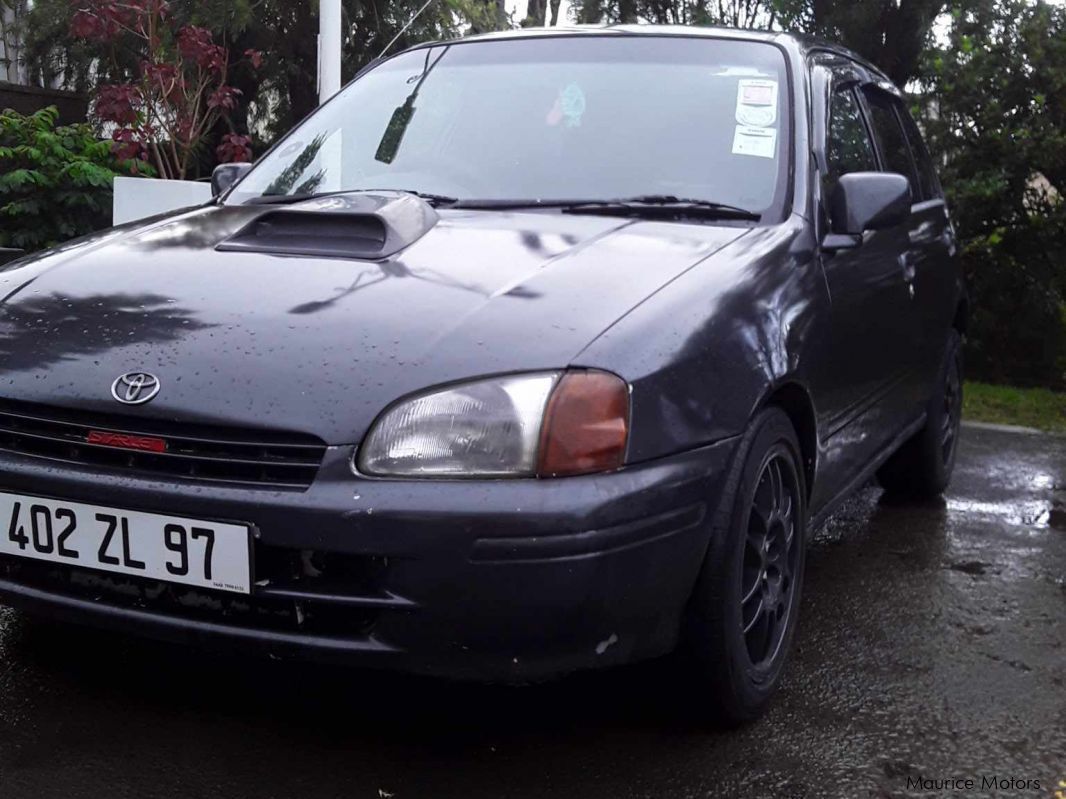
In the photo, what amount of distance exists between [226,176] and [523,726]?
2.11 meters

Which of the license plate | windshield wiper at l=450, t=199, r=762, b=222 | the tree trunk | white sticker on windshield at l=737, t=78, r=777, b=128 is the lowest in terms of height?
the tree trunk

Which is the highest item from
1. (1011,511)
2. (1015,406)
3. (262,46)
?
(262,46)

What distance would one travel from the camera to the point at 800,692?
122 inches

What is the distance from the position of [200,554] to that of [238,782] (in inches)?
19.4

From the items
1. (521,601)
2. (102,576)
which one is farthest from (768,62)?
(102,576)

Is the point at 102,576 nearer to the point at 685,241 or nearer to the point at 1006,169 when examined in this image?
the point at 685,241

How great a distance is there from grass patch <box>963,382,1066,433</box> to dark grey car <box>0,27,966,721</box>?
4113 mm

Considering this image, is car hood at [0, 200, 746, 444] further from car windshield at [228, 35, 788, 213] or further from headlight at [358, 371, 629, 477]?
car windshield at [228, 35, 788, 213]

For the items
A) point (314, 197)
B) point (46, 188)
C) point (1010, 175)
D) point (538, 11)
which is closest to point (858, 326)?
point (314, 197)

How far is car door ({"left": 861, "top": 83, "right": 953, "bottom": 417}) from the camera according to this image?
4.24 metres

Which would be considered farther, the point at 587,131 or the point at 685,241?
the point at 587,131

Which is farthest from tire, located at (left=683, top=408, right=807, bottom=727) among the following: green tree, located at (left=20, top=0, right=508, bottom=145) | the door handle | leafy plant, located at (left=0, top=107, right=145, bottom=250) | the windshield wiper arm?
green tree, located at (left=20, top=0, right=508, bottom=145)

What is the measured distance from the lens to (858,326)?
138 inches

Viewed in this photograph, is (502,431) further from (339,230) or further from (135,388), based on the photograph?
(339,230)
